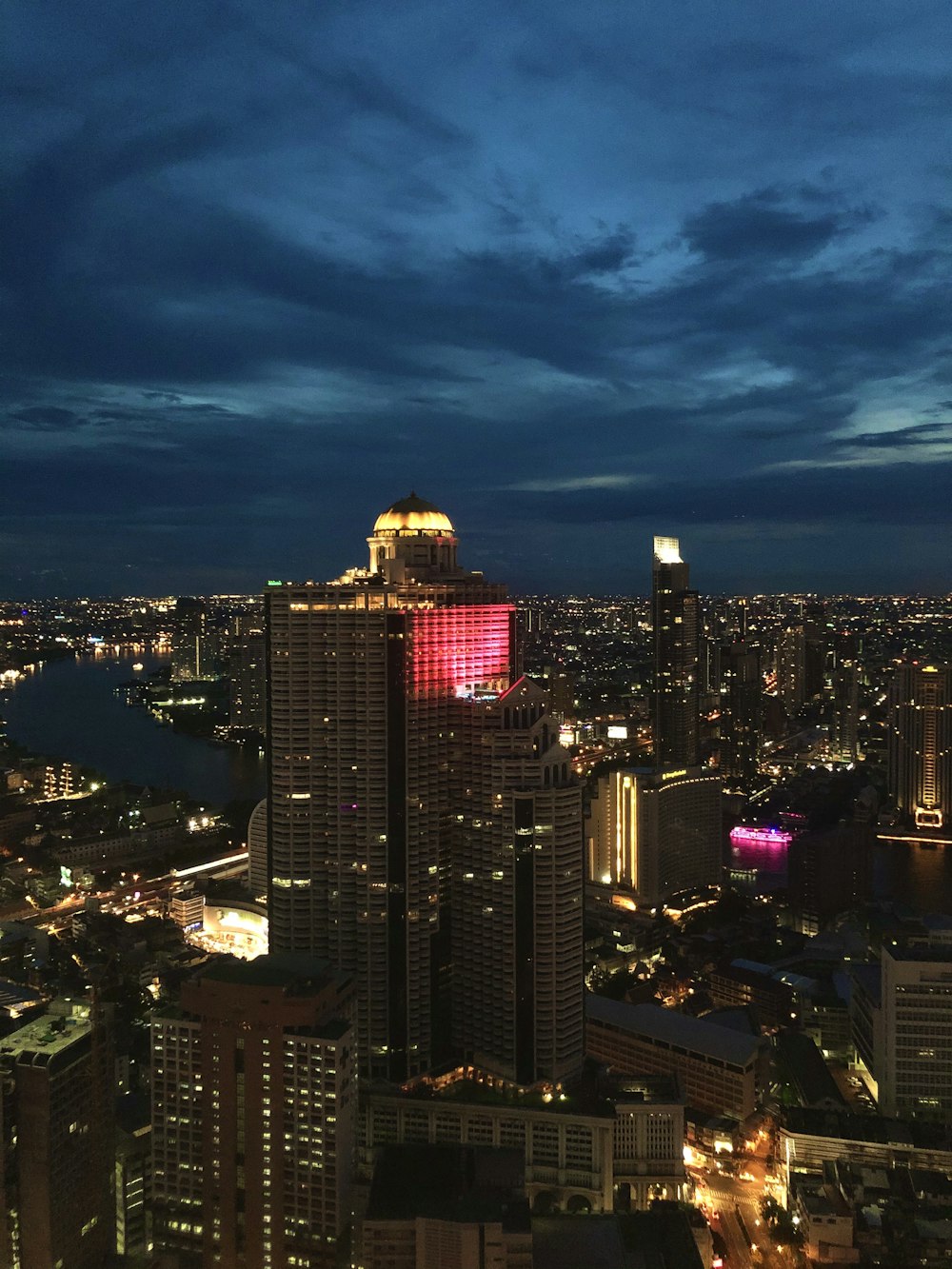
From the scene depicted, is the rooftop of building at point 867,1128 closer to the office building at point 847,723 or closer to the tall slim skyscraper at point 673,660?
the tall slim skyscraper at point 673,660

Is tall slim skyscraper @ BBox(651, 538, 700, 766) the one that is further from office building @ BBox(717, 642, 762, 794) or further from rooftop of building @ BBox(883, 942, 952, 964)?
rooftop of building @ BBox(883, 942, 952, 964)

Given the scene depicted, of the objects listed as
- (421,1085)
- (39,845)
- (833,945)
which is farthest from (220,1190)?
(39,845)

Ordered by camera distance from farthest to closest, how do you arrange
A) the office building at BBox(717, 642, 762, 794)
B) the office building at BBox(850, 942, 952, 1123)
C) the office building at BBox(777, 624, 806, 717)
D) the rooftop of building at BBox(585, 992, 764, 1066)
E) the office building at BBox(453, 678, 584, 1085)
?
the office building at BBox(777, 624, 806, 717) < the office building at BBox(717, 642, 762, 794) < the rooftop of building at BBox(585, 992, 764, 1066) < the office building at BBox(850, 942, 952, 1123) < the office building at BBox(453, 678, 584, 1085)

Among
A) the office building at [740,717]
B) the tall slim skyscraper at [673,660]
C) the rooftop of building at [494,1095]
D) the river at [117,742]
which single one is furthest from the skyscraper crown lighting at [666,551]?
the rooftop of building at [494,1095]

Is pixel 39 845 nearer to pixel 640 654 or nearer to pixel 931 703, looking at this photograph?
pixel 931 703

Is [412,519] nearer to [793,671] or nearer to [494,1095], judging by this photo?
[494,1095]

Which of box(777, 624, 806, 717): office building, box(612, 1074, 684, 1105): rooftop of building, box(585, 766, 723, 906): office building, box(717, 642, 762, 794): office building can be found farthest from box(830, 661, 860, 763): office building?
box(612, 1074, 684, 1105): rooftop of building
